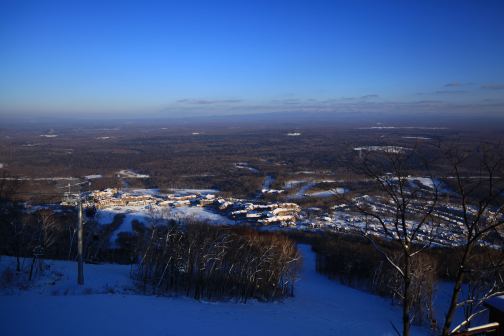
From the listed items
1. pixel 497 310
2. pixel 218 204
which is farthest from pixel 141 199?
pixel 497 310

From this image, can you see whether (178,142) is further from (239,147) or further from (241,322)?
(241,322)

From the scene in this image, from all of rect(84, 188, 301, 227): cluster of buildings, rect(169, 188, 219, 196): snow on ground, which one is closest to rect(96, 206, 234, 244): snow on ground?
rect(84, 188, 301, 227): cluster of buildings

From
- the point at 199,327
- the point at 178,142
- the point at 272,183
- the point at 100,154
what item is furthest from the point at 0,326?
the point at 178,142

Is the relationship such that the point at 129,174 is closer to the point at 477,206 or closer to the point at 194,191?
the point at 194,191

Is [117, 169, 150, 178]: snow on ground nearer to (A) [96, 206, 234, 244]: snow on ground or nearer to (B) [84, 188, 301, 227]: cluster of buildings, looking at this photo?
(B) [84, 188, 301, 227]: cluster of buildings

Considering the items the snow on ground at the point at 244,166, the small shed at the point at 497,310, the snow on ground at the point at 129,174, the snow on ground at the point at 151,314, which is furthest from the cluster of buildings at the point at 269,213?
the small shed at the point at 497,310
